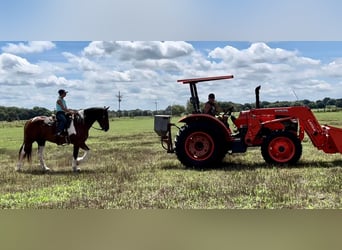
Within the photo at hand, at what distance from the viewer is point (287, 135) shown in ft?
33.7

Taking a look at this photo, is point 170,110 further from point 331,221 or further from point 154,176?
point 331,221

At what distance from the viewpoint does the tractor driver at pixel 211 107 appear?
401 inches

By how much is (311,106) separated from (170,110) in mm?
2880

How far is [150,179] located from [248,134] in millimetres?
2796

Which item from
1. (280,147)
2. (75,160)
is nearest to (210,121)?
(280,147)

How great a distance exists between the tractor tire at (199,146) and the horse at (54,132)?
1.62 metres

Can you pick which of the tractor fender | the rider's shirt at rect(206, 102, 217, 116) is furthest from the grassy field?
the rider's shirt at rect(206, 102, 217, 116)

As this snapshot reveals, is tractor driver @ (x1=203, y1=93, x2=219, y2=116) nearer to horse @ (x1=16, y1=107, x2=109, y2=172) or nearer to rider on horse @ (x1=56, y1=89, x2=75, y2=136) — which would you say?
horse @ (x1=16, y1=107, x2=109, y2=172)

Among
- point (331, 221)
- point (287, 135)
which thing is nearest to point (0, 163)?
point (287, 135)

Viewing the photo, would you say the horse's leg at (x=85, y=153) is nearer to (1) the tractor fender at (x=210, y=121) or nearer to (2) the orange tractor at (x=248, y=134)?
(2) the orange tractor at (x=248, y=134)

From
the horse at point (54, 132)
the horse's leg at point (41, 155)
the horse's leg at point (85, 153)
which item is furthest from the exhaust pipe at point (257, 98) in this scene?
the horse's leg at point (41, 155)

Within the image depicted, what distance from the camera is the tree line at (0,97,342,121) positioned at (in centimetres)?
859

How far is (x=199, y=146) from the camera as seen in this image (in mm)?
10375

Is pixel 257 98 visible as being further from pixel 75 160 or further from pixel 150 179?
pixel 75 160
